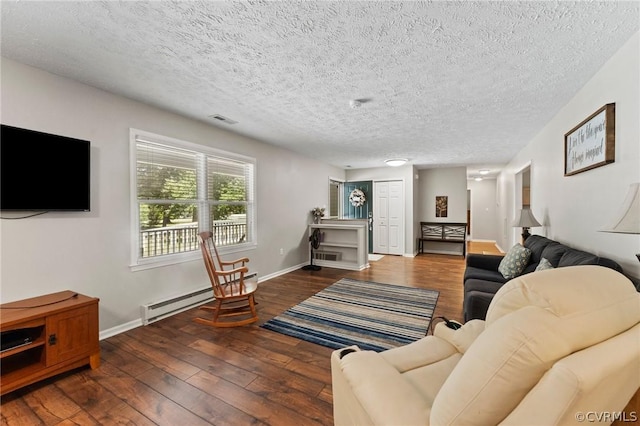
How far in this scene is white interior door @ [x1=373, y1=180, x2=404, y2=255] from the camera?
7070 mm

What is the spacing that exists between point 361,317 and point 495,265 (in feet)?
6.38

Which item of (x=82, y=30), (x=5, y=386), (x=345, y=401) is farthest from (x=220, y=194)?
(x=345, y=401)

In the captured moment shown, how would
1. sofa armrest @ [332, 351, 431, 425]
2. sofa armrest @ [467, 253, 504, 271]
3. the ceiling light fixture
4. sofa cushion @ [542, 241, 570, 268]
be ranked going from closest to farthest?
sofa armrest @ [332, 351, 431, 425] → sofa cushion @ [542, 241, 570, 268] → sofa armrest @ [467, 253, 504, 271] → the ceiling light fixture

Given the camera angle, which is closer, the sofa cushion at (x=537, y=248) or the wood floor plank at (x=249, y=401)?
the wood floor plank at (x=249, y=401)

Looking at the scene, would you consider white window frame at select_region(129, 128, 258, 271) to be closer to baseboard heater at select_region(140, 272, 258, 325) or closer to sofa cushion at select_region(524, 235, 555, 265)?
baseboard heater at select_region(140, 272, 258, 325)

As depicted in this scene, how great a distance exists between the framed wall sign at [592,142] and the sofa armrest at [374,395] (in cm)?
230

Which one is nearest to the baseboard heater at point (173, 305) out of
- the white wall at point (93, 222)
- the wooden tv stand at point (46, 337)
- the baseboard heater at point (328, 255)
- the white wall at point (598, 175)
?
the white wall at point (93, 222)

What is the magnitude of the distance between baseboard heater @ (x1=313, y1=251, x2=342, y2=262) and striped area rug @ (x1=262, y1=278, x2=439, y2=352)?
5.40 feet

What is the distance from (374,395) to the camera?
97 cm

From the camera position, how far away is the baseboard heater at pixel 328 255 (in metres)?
5.80

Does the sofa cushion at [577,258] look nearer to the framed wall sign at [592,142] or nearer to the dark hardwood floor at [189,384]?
the framed wall sign at [592,142]

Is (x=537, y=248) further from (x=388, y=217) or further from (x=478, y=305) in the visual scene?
(x=388, y=217)

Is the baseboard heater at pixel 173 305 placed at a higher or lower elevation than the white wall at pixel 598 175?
lower

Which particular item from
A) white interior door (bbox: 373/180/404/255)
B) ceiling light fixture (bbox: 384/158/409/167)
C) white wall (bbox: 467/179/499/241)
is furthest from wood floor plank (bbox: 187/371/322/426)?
white wall (bbox: 467/179/499/241)
